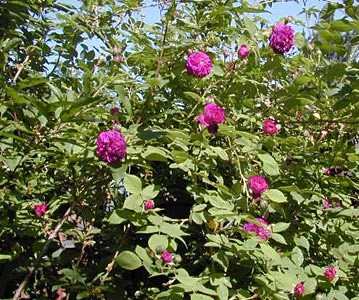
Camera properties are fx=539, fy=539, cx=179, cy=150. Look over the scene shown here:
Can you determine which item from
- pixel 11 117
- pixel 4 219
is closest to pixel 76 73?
pixel 11 117

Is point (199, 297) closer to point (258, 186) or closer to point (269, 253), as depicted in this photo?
point (269, 253)

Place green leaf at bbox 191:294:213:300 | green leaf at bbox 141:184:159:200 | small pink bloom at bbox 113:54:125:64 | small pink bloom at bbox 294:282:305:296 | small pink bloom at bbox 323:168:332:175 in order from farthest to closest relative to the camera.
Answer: small pink bloom at bbox 323:168:332:175, small pink bloom at bbox 113:54:125:64, small pink bloom at bbox 294:282:305:296, green leaf at bbox 141:184:159:200, green leaf at bbox 191:294:213:300

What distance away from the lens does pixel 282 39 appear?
63.5 inches

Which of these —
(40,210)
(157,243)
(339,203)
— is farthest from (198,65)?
(339,203)

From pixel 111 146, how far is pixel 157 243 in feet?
0.89

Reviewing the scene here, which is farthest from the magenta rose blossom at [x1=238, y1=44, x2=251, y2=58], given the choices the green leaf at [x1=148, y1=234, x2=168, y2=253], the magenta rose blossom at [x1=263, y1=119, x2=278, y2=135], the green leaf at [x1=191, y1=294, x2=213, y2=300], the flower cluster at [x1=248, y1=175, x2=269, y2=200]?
the green leaf at [x1=191, y1=294, x2=213, y2=300]

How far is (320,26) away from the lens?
5.49 feet

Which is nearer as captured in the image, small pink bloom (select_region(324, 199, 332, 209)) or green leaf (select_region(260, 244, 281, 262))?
green leaf (select_region(260, 244, 281, 262))

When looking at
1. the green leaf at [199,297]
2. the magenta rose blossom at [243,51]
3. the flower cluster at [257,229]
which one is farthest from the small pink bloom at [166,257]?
the magenta rose blossom at [243,51]

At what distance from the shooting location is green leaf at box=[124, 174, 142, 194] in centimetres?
137

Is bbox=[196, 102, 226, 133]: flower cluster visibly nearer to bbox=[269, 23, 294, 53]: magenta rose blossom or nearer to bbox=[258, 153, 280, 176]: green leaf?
bbox=[258, 153, 280, 176]: green leaf

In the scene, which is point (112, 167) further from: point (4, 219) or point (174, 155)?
point (4, 219)

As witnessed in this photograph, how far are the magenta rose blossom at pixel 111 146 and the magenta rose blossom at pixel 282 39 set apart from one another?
0.62m

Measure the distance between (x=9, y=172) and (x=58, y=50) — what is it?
60 cm
